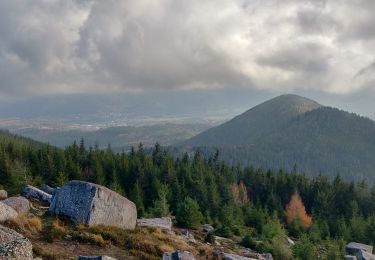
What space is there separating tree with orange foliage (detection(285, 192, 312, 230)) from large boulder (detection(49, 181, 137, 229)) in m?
74.3

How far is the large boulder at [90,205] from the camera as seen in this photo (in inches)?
1210

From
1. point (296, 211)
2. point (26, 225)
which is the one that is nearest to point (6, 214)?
point (26, 225)

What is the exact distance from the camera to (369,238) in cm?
8981

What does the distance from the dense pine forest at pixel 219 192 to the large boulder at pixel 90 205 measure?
74.1ft

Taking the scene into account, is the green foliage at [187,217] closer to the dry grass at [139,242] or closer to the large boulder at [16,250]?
the dry grass at [139,242]

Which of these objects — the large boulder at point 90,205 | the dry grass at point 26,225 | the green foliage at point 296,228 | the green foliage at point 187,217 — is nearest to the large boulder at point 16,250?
the dry grass at point 26,225

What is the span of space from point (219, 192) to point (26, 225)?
279 ft

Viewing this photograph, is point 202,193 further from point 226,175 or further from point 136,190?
point 226,175

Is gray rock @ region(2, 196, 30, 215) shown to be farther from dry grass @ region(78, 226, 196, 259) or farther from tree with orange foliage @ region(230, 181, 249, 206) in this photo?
tree with orange foliage @ region(230, 181, 249, 206)

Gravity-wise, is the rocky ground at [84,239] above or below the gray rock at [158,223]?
above

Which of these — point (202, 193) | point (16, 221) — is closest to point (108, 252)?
point (16, 221)

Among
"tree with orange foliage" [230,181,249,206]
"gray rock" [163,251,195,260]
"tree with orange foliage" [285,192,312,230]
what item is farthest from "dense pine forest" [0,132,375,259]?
"gray rock" [163,251,195,260]

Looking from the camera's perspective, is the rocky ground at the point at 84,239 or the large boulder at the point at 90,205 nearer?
the rocky ground at the point at 84,239

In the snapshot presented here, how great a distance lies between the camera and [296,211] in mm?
111375
